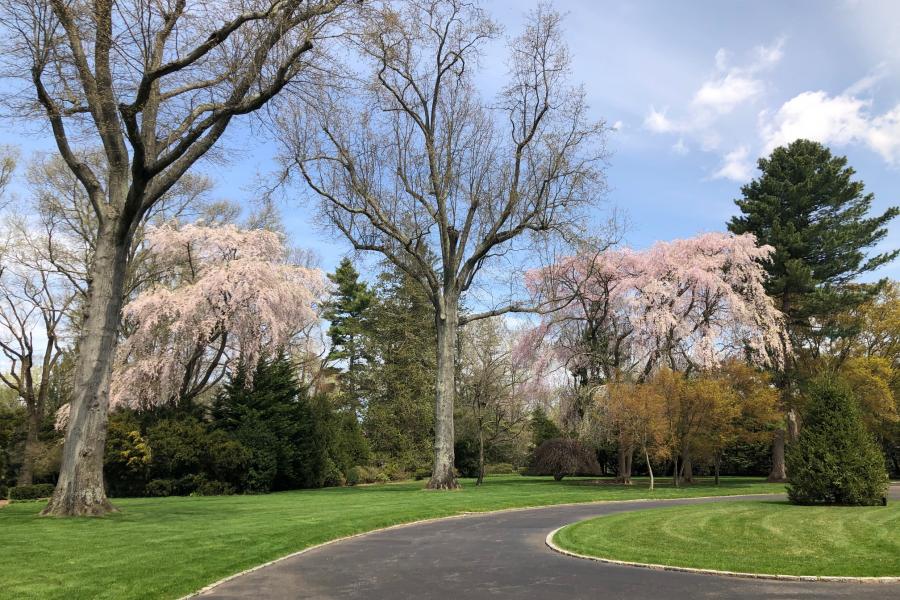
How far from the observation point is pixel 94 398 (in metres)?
14.5

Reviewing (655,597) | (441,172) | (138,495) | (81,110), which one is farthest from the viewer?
(441,172)

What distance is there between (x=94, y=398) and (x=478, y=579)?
11.6m

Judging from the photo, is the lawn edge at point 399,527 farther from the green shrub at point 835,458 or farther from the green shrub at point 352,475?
the green shrub at point 352,475

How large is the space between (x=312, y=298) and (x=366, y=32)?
17.3 meters

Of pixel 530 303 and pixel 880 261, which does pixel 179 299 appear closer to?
pixel 530 303

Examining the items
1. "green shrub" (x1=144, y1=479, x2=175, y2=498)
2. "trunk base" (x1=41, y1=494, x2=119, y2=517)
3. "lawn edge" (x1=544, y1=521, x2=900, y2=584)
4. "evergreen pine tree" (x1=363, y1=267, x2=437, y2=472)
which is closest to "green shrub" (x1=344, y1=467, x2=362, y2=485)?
"evergreen pine tree" (x1=363, y1=267, x2=437, y2=472)

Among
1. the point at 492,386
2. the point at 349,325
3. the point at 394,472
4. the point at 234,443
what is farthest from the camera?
the point at 349,325

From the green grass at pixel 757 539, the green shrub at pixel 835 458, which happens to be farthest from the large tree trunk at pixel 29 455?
the green shrub at pixel 835 458

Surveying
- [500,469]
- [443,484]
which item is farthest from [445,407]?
[500,469]

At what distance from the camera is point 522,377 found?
34531mm

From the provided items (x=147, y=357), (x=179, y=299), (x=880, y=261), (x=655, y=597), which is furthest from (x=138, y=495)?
(x=880, y=261)

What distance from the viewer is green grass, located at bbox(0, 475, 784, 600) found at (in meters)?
7.12

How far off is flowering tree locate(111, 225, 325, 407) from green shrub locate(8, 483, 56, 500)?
4.03 m

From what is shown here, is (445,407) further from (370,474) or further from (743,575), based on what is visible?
(743,575)
